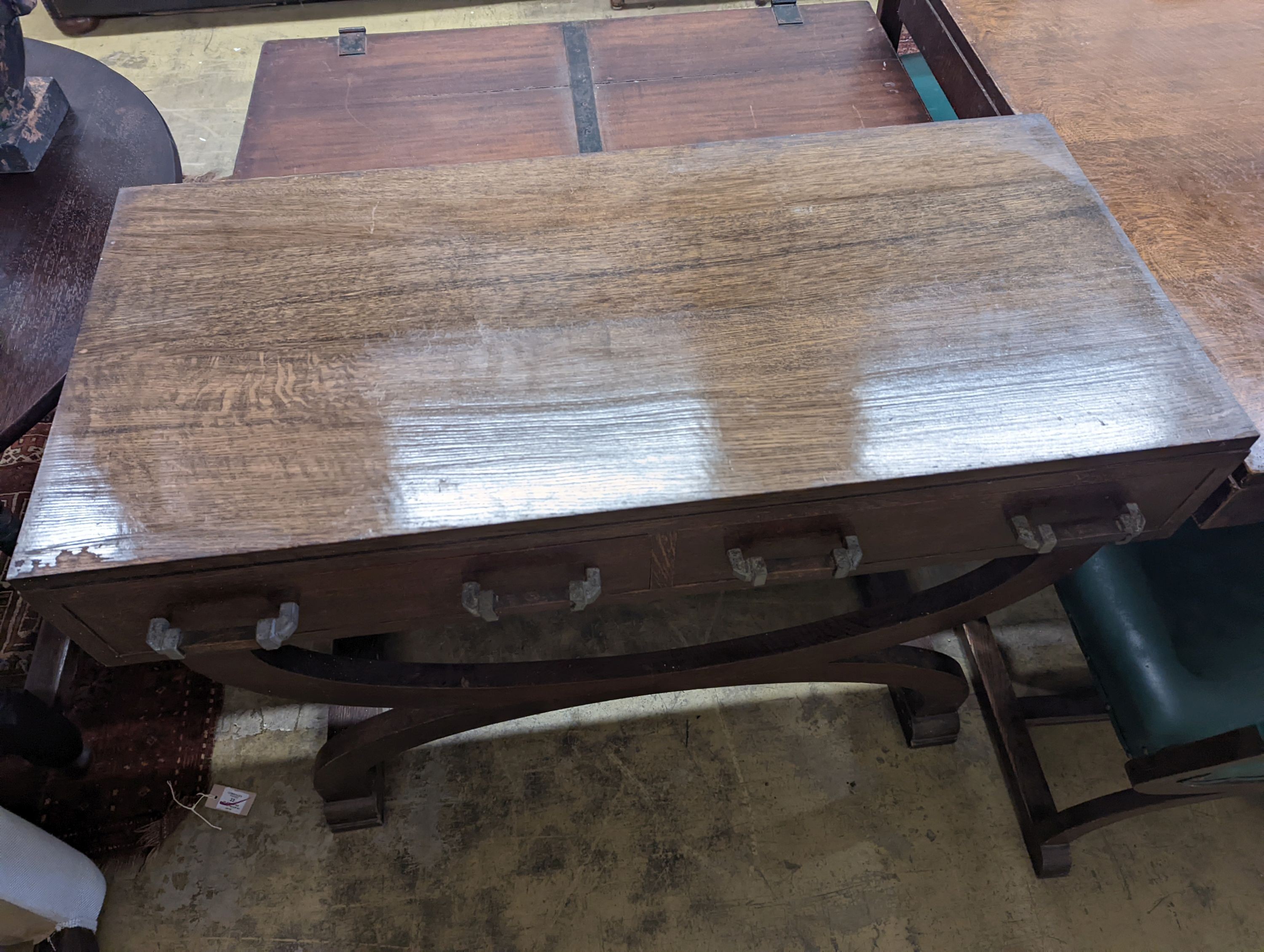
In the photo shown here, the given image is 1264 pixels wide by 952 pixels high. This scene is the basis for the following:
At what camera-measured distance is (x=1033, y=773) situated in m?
1.57

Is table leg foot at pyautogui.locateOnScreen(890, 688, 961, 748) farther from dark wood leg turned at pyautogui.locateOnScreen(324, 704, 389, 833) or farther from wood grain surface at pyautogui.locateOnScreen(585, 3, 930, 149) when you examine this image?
wood grain surface at pyautogui.locateOnScreen(585, 3, 930, 149)

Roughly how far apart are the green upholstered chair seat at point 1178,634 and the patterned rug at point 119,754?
1.63 m

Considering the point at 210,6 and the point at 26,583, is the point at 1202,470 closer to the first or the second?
the point at 26,583

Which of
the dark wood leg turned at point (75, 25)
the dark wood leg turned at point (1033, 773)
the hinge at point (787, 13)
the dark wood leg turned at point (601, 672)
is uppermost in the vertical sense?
the hinge at point (787, 13)

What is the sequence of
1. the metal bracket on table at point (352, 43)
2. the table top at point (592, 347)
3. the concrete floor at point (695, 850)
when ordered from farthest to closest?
the metal bracket on table at point (352, 43) → the concrete floor at point (695, 850) → the table top at point (592, 347)

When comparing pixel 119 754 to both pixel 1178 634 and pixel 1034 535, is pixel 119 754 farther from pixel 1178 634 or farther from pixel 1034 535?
pixel 1178 634

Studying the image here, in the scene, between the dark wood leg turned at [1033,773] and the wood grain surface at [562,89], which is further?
the wood grain surface at [562,89]

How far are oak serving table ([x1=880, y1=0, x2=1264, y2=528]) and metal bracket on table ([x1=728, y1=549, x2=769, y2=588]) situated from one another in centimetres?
57

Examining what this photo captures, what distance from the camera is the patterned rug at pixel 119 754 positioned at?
1.56 m

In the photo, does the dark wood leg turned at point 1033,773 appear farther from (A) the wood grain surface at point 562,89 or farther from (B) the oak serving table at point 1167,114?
(A) the wood grain surface at point 562,89

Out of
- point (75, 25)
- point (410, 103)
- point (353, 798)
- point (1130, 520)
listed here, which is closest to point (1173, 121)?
point (1130, 520)

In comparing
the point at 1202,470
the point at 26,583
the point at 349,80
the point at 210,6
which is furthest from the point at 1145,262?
the point at 210,6

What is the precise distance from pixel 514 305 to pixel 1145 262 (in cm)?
86

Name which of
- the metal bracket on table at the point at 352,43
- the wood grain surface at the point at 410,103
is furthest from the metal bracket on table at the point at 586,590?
the metal bracket on table at the point at 352,43
